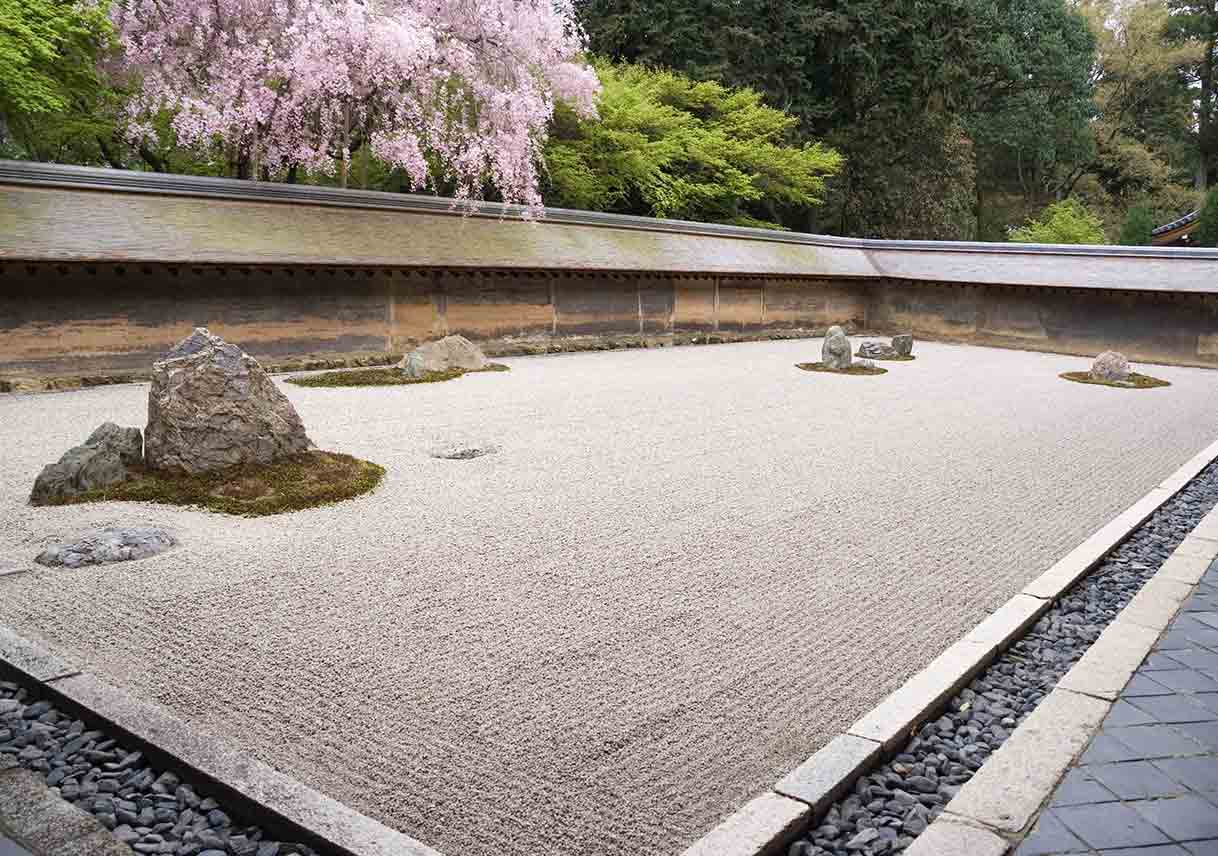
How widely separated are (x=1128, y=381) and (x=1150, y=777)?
11852 millimetres

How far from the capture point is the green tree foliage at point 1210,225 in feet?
74.4

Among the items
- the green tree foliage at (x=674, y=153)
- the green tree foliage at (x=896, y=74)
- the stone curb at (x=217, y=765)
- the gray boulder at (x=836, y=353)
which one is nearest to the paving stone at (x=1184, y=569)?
the stone curb at (x=217, y=765)

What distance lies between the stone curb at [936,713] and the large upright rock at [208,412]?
4.20 metres

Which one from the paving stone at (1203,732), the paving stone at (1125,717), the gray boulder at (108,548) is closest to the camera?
the paving stone at (1203,732)

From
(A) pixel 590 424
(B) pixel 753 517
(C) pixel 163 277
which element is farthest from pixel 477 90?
(B) pixel 753 517

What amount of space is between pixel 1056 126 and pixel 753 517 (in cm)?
2699

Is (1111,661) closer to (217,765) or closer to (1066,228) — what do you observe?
(217,765)

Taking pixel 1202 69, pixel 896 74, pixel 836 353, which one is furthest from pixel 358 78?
pixel 1202 69

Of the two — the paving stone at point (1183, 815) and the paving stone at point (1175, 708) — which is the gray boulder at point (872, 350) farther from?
the paving stone at point (1183, 815)

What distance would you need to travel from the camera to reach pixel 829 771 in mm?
2488

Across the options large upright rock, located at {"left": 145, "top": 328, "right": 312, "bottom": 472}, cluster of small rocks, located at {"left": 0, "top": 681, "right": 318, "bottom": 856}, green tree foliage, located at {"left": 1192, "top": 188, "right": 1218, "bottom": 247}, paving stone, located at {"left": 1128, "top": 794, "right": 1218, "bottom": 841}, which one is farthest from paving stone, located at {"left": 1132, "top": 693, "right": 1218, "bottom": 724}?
green tree foliage, located at {"left": 1192, "top": 188, "right": 1218, "bottom": 247}

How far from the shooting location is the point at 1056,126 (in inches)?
1055

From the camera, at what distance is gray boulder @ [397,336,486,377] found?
10.7 meters

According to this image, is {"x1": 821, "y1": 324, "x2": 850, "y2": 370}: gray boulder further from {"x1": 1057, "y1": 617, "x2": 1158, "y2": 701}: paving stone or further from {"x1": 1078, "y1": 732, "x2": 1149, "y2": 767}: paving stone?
{"x1": 1078, "y1": 732, "x2": 1149, "y2": 767}: paving stone
